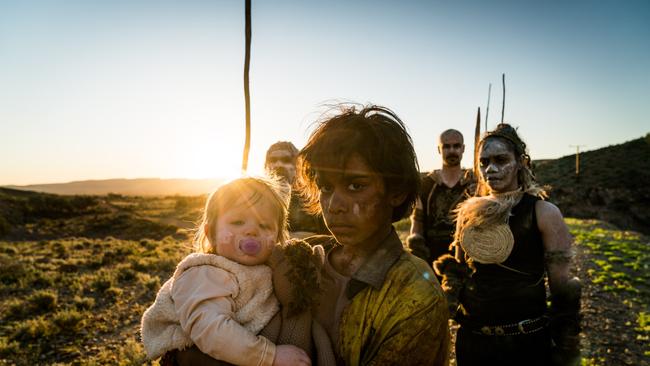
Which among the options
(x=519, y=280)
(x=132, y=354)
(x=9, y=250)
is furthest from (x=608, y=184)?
(x=9, y=250)

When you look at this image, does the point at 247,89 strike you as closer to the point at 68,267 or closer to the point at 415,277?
the point at 415,277

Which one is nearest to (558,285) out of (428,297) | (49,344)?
(428,297)

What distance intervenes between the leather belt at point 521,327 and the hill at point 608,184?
38.4m

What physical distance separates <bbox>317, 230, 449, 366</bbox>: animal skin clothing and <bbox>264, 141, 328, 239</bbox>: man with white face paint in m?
2.26

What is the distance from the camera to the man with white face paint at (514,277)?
2717 millimetres

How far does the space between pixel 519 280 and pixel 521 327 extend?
352mm

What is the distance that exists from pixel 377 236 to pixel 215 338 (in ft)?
3.04

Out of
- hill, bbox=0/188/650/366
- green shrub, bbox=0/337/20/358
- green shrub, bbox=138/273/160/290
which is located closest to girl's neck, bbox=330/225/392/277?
hill, bbox=0/188/650/366

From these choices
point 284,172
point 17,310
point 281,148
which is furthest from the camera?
point 17,310

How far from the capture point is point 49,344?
7.32 meters

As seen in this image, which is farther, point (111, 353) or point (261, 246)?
point (111, 353)

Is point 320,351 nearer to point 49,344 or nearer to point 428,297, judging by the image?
point 428,297

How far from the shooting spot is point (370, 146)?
1.78 metres

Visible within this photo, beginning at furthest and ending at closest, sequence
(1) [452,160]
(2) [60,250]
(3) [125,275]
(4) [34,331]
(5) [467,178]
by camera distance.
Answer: (2) [60,250], (3) [125,275], (4) [34,331], (1) [452,160], (5) [467,178]
